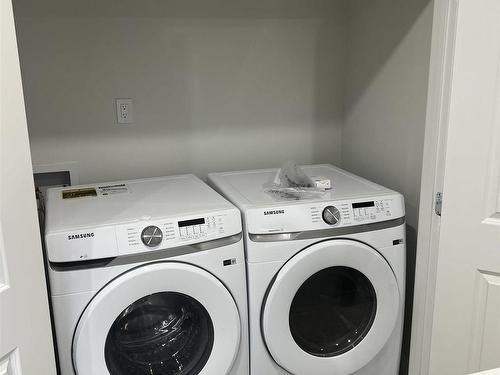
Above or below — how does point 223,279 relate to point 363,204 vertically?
below

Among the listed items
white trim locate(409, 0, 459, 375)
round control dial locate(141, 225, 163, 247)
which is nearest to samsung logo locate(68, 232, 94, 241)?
round control dial locate(141, 225, 163, 247)

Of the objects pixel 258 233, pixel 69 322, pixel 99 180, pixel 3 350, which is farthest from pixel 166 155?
pixel 3 350

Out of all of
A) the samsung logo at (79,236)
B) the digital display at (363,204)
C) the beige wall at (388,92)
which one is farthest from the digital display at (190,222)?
the beige wall at (388,92)

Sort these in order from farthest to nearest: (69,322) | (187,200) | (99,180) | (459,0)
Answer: (99,180)
(187,200)
(69,322)
(459,0)

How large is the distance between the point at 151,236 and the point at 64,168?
0.77m

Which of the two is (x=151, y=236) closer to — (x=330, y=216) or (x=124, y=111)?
(x=330, y=216)

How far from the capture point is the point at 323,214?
67.7 inches

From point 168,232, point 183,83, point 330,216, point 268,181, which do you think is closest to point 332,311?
point 330,216

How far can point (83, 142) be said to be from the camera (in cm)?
213

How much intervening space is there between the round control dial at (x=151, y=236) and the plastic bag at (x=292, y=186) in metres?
0.46

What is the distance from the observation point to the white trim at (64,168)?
6.80ft

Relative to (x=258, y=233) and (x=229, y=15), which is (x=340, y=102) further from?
(x=258, y=233)

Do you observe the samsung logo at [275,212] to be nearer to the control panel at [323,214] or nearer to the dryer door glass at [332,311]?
the control panel at [323,214]

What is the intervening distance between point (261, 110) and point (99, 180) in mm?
774
